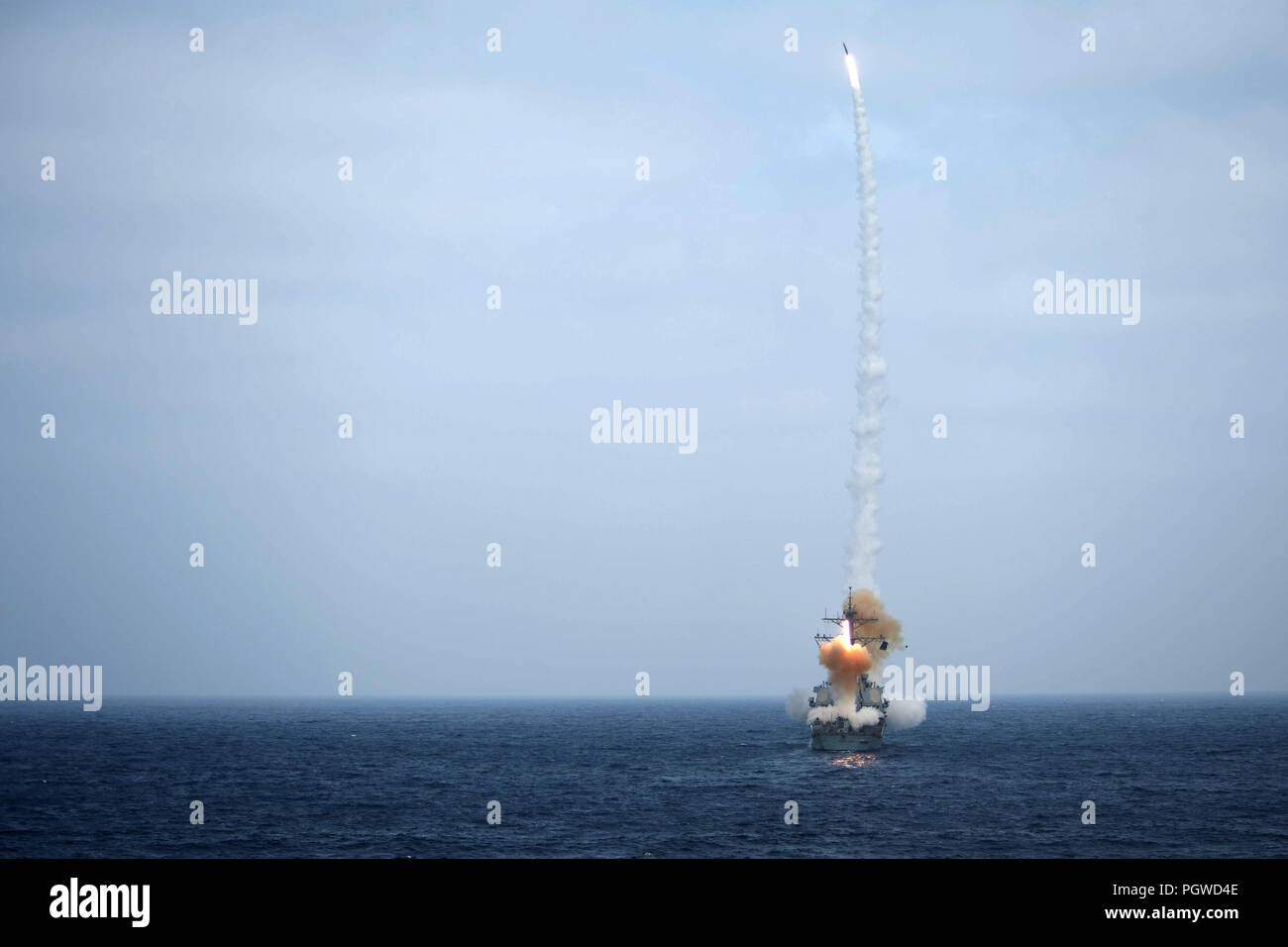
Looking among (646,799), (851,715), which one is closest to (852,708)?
(851,715)

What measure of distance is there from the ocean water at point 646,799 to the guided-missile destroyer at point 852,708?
6.26ft

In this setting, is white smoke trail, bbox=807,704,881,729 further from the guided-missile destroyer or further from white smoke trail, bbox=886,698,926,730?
white smoke trail, bbox=886,698,926,730

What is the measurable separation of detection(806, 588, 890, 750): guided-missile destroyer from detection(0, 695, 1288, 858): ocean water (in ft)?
6.26

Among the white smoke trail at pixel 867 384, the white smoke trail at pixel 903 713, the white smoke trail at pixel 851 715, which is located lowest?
the white smoke trail at pixel 903 713

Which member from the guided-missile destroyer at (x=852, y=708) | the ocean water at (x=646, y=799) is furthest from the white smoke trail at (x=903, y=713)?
the guided-missile destroyer at (x=852, y=708)

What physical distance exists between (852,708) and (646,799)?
135ft

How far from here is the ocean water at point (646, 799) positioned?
5462 cm

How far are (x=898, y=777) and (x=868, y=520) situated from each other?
3266 centimetres

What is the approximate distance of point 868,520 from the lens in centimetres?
11025

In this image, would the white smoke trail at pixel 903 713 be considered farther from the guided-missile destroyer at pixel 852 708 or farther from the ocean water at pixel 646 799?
the guided-missile destroyer at pixel 852 708
